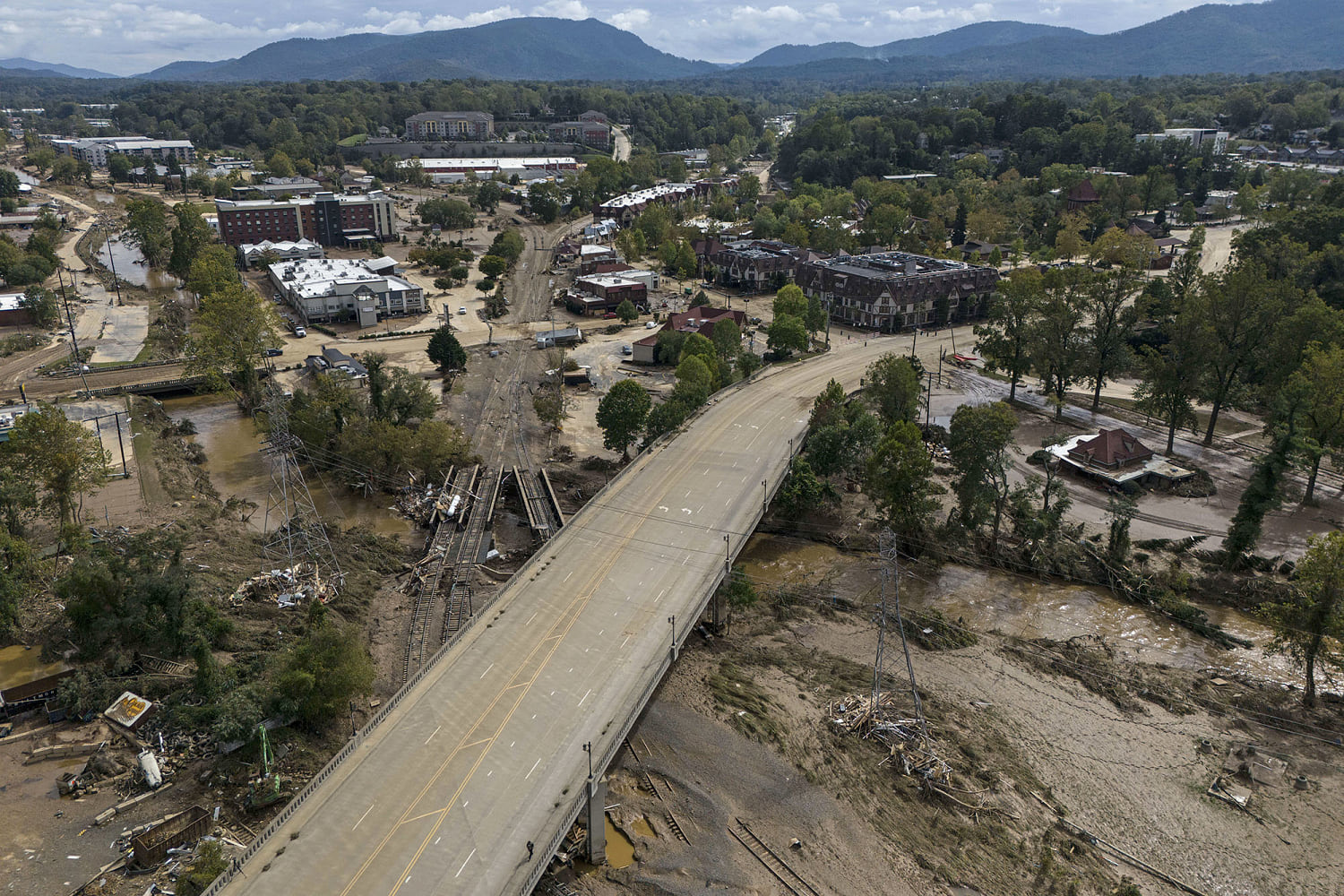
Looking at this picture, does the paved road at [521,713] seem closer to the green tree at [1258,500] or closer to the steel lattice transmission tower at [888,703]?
the steel lattice transmission tower at [888,703]

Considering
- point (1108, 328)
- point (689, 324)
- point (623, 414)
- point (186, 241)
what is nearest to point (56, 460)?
point (623, 414)

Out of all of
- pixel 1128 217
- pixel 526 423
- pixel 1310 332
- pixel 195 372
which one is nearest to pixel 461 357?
pixel 526 423

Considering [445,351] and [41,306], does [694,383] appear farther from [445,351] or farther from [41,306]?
[41,306]

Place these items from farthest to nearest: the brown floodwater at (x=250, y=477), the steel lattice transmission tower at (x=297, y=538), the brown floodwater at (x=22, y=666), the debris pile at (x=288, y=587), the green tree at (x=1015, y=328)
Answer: the green tree at (x=1015, y=328) → the brown floodwater at (x=250, y=477) → the steel lattice transmission tower at (x=297, y=538) → the debris pile at (x=288, y=587) → the brown floodwater at (x=22, y=666)

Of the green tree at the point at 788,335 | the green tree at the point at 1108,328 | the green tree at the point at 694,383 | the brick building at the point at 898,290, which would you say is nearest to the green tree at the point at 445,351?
the green tree at the point at 694,383

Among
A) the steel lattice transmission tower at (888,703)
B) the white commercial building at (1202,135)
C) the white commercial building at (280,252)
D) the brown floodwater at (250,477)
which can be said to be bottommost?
the brown floodwater at (250,477)

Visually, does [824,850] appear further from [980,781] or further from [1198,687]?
[1198,687]
